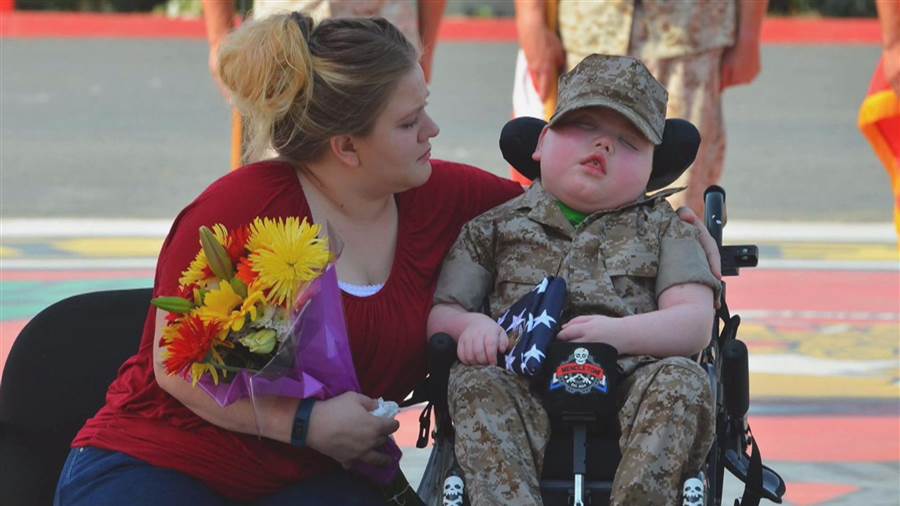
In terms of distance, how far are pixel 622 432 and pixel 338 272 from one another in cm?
74

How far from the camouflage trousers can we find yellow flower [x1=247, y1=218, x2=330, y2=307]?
402 millimetres

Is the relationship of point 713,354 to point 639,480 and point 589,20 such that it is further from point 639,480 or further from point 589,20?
point 589,20

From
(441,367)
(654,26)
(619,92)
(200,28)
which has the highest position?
(619,92)

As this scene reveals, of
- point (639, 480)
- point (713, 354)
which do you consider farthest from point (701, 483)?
point (713, 354)

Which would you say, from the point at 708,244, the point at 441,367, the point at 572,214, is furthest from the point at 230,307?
the point at 708,244

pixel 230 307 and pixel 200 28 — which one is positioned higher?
pixel 230 307

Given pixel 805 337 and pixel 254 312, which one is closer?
pixel 254 312

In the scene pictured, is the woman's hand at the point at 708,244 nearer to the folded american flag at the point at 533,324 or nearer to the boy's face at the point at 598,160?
the boy's face at the point at 598,160

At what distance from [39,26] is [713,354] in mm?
19679

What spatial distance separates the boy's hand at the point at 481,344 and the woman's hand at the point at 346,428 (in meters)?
0.21

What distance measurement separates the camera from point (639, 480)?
304 centimetres

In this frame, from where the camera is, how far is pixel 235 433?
3408 mm

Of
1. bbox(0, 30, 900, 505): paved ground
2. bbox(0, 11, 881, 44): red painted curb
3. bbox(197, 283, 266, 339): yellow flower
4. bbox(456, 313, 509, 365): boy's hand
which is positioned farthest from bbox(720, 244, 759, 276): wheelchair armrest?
bbox(0, 11, 881, 44): red painted curb

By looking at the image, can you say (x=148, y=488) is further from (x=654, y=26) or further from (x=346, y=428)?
(x=654, y=26)
